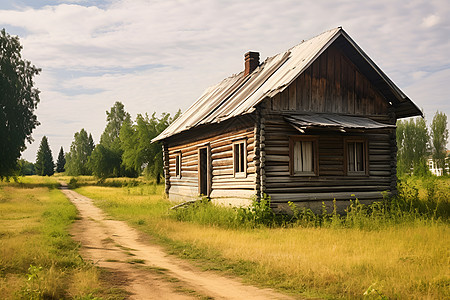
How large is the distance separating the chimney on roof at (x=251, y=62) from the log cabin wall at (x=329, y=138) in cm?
515

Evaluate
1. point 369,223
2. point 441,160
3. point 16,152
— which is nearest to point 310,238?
point 369,223

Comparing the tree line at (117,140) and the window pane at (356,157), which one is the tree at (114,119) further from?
the window pane at (356,157)

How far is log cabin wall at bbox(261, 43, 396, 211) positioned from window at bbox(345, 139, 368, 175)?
18 centimetres

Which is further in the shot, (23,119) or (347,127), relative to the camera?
(23,119)

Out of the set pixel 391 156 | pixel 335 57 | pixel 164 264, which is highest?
pixel 335 57

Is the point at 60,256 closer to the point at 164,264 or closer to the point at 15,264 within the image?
the point at 15,264

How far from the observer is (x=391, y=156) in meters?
16.8

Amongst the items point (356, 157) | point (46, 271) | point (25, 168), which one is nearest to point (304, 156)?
point (356, 157)

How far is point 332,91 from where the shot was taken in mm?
16250

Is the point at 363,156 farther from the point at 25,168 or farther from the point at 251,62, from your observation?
the point at 25,168

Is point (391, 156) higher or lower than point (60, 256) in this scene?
higher

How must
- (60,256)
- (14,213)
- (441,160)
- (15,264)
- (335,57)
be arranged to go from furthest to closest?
1. (441,160)
2. (14,213)
3. (335,57)
4. (60,256)
5. (15,264)

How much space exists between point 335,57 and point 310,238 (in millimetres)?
8077

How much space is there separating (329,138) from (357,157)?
1.63m
